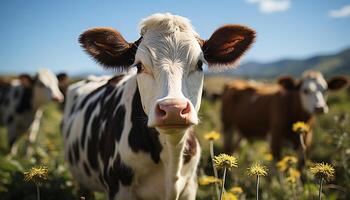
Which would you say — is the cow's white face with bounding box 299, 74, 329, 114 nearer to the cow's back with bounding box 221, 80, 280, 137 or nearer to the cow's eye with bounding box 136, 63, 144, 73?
the cow's back with bounding box 221, 80, 280, 137

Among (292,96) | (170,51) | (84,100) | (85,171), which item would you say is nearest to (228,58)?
(170,51)

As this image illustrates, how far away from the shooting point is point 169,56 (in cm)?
274

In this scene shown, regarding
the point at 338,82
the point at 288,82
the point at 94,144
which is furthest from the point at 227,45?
the point at 338,82

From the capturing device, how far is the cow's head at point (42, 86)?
10.1 metres

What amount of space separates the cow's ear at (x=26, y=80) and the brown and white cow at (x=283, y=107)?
5999mm

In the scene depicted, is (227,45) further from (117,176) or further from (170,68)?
(117,176)

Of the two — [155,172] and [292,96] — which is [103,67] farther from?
[292,96]

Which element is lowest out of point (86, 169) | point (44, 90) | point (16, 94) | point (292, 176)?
point (86, 169)

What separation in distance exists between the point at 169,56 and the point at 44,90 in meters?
8.28

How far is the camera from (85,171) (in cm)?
436

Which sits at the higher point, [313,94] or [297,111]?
[313,94]

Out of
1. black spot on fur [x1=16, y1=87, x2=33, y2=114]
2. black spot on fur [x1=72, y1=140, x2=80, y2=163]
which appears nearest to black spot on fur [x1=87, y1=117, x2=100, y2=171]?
black spot on fur [x1=72, y1=140, x2=80, y2=163]

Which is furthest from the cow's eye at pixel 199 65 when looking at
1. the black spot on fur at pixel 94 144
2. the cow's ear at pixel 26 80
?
the cow's ear at pixel 26 80

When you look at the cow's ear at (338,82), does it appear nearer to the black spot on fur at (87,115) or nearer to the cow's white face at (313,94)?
the cow's white face at (313,94)
